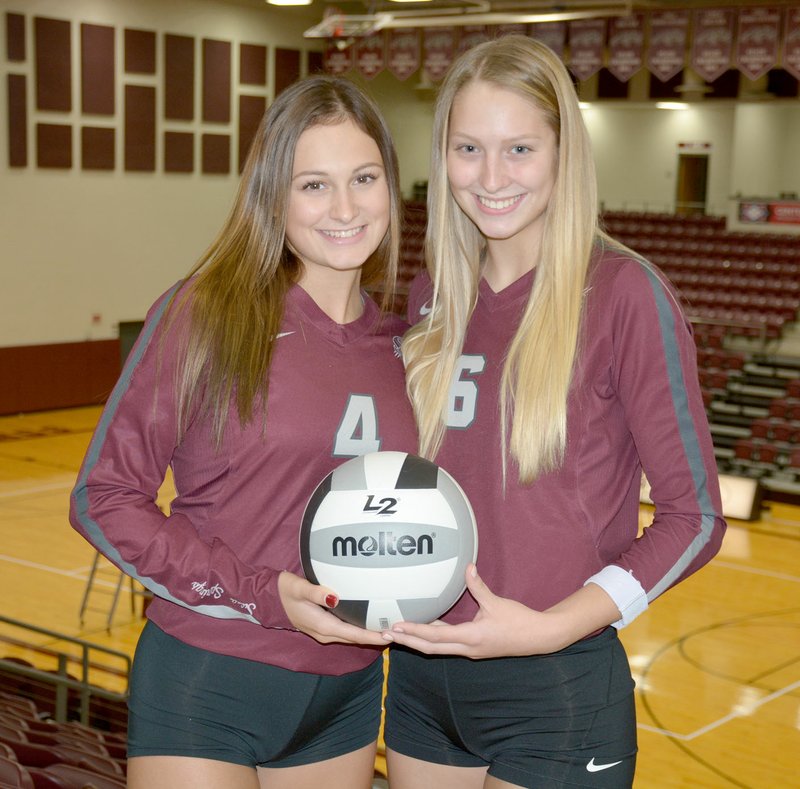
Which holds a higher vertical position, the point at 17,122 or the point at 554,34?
the point at 554,34

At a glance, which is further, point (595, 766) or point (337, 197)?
point (337, 197)

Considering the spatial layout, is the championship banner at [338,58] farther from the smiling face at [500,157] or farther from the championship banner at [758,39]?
the smiling face at [500,157]

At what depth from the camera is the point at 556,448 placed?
1.97 metres

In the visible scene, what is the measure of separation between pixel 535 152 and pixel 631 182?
21184mm

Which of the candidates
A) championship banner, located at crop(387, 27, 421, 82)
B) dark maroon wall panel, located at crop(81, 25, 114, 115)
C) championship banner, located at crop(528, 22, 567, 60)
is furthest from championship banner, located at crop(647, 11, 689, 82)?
dark maroon wall panel, located at crop(81, 25, 114, 115)

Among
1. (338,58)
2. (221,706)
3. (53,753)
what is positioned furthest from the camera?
(338,58)

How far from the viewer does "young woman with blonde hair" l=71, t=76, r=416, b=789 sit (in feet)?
6.49

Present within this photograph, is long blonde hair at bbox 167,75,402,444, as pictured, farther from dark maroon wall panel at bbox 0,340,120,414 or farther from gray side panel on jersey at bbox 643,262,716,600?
dark maroon wall panel at bbox 0,340,120,414

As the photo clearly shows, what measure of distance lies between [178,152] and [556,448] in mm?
15105

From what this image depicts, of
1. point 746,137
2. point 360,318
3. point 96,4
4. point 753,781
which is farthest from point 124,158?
point 360,318

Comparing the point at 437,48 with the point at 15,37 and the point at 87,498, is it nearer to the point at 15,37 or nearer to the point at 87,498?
the point at 15,37

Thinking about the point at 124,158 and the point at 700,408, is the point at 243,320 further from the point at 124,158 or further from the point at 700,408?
the point at 124,158

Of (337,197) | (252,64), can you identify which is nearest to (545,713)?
(337,197)

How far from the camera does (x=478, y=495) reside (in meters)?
2.04
